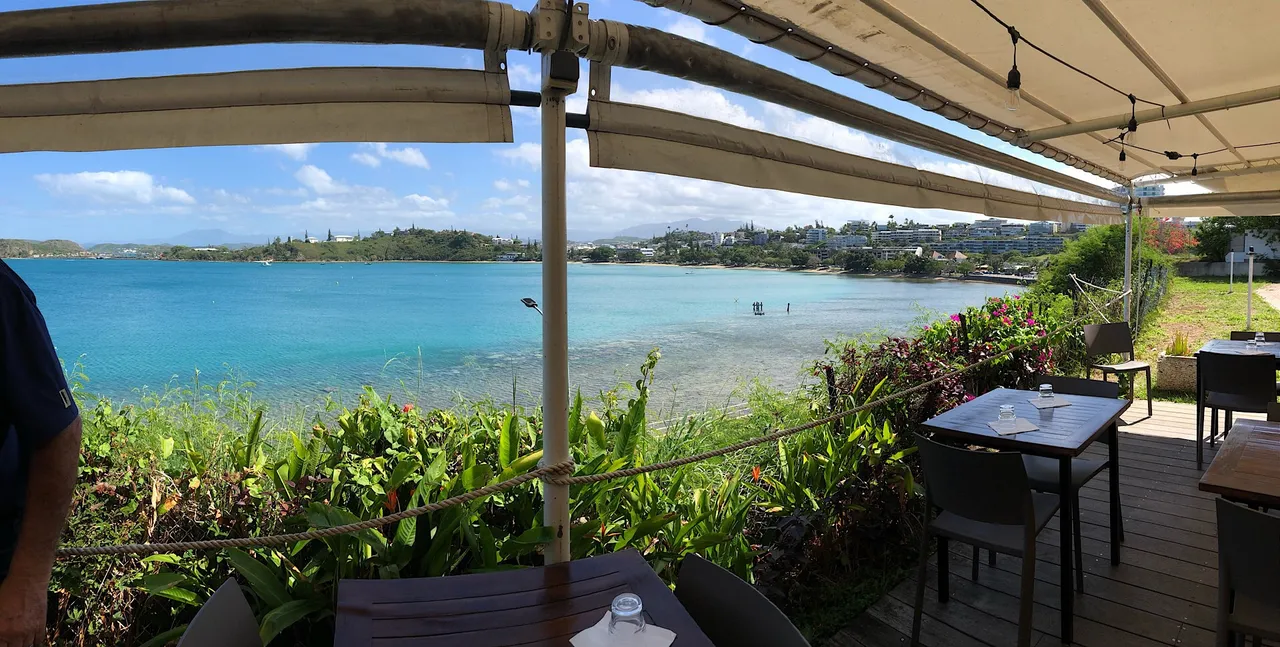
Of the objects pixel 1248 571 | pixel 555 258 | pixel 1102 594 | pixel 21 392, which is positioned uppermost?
pixel 555 258

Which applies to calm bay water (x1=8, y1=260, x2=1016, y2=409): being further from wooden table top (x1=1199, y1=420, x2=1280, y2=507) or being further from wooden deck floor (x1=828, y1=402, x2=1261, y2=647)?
wooden table top (x1=1199, y1=420, x2=1280, y2=507)

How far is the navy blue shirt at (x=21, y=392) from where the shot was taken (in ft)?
3.50

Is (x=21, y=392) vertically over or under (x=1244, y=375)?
over

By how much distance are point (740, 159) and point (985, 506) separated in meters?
1.49

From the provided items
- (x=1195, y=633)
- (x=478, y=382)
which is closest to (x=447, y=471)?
(x=1195, y=633)

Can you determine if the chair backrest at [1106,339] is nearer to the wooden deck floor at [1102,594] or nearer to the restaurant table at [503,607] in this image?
the wooden deck floor at [1102,594]

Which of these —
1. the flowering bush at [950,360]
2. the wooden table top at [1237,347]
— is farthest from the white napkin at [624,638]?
the wooden table top at [1237,347]

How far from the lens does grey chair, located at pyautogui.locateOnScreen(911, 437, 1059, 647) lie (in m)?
2.11

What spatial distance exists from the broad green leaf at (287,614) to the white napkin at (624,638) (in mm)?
852

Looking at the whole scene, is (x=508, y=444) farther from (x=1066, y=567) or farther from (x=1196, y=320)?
(x=1196, y=320)

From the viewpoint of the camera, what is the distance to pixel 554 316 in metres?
1.89

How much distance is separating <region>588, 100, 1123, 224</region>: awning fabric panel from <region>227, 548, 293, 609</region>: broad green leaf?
1.54 metres

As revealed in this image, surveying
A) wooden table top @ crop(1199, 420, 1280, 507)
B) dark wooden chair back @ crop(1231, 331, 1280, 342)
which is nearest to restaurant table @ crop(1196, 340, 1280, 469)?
dark wooden chair back @ crop(1231, 331, 1280, 342)

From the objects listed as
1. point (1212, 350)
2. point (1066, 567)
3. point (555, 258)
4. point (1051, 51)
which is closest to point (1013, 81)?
point (1051, 51)
